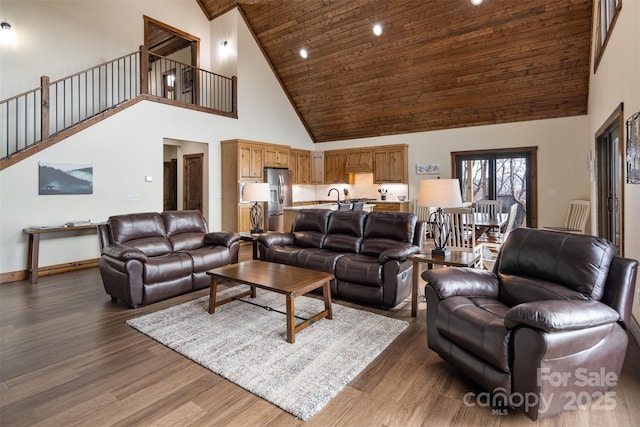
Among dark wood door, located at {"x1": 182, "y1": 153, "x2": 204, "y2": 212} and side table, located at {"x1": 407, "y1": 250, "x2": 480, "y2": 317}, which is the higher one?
dark wood door, located at {"x1": 182, "y1": 153, "x2": 204, "y2": 212}

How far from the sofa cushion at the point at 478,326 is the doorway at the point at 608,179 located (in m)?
2.67

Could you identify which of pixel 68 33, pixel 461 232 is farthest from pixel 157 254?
pixel 68 33

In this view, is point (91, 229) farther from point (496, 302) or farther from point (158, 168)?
point (496, 302)

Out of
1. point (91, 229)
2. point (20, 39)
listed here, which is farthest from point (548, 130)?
point (20, 39)

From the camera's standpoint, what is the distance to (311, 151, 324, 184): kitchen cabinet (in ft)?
32.3

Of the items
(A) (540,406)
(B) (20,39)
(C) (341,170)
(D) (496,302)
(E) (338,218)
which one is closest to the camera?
(A) (540,406)

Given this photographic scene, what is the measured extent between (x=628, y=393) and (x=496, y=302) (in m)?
0.86

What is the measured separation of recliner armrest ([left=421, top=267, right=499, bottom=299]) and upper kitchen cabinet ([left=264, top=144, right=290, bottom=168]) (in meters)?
5.91

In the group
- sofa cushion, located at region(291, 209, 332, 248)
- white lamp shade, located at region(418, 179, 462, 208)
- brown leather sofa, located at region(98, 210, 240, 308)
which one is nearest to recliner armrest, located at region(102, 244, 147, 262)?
brown leather sofa, located at region(98, 210, 240, 308)

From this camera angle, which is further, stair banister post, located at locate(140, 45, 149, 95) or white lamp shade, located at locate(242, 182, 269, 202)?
stair banister post, located at locate(140, 45, 149, 95)

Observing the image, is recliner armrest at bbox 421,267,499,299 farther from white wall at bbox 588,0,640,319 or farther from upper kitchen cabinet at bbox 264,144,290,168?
upper kitchen cabinet at bbox 264,144,290,168

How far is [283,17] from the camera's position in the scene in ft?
24.0

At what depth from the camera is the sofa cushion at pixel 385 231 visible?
156 inches

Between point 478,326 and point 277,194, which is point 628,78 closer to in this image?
point 478,326
